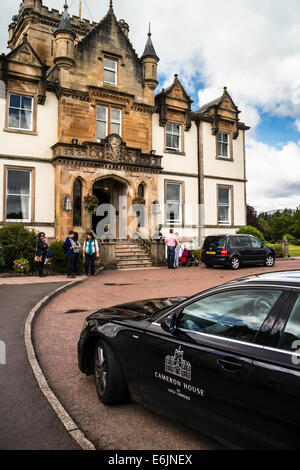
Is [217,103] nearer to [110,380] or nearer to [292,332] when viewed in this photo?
[110,380]

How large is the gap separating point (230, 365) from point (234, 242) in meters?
16.3

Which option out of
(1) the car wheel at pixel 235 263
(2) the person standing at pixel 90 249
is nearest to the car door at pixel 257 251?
(1) the car wheel at pixel 235 263

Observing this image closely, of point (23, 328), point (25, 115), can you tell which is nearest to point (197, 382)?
point (23, 328)

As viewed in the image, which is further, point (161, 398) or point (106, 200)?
point (106, 200)

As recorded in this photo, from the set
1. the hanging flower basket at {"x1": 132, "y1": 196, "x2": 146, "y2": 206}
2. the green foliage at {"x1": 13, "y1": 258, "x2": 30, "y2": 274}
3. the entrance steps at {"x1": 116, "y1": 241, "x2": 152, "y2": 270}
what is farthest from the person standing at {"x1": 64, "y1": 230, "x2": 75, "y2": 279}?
the hanging flower basket at {"x1": 132, "y1": 196, "x2": 146, "y2": 206}

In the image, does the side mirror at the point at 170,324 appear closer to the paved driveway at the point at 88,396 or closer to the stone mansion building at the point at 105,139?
the paved driveway at the point at 88,396

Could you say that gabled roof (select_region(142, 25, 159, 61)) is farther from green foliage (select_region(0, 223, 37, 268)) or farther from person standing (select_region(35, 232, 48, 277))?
person standing (select_region(35, 232, 48, 277))

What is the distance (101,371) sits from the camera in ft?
13.0

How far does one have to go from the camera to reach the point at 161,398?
3.28 meters

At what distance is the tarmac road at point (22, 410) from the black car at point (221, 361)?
649mm

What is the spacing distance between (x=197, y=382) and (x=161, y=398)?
0.53 m

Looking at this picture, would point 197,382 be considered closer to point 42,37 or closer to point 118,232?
point 118,232

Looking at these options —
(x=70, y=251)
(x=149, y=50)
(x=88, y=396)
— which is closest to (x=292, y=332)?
(x=88, y=396)

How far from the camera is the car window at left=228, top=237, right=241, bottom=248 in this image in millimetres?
18442
